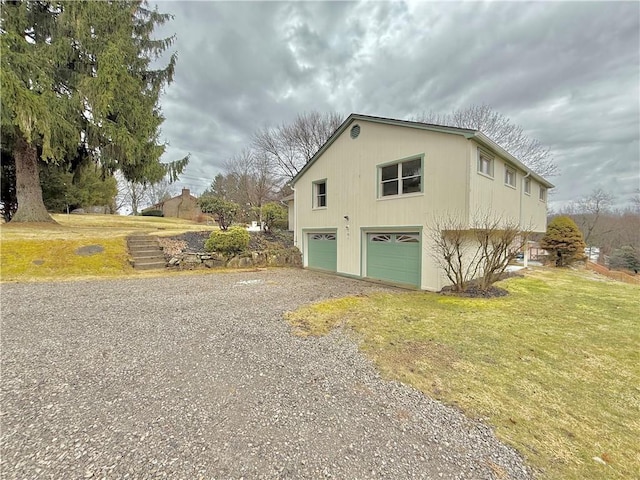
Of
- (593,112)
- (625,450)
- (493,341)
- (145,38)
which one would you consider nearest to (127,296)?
(493,341)

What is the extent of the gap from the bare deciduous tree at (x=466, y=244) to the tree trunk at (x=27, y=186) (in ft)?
59.3

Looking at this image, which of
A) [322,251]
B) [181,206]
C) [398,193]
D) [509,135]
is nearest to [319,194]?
[322,251]

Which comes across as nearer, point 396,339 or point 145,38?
point 396,339

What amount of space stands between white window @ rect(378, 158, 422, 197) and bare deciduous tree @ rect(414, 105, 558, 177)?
638 inches

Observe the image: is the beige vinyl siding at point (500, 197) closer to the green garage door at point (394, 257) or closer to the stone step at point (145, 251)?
the green garage door at point (394, 257)

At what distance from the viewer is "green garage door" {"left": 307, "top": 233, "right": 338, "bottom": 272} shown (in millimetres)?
11453

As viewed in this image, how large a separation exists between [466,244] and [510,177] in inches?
172

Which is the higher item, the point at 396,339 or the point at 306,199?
the point at 306,199

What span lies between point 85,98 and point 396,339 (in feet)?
51.2

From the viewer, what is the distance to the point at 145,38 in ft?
44.6

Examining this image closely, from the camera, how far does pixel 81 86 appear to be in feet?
37.0

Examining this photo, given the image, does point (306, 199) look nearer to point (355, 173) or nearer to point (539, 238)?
point (355, 173)

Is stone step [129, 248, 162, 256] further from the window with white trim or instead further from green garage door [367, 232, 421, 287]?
the window with white trim

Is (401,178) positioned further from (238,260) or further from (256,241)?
(256,241)
